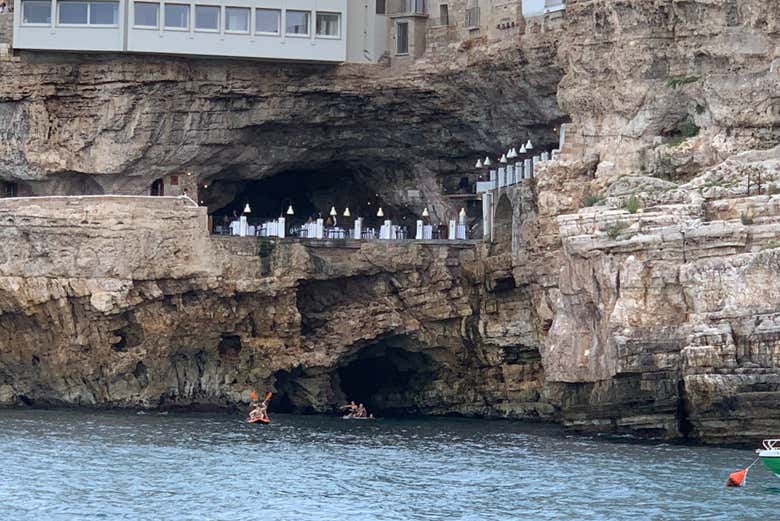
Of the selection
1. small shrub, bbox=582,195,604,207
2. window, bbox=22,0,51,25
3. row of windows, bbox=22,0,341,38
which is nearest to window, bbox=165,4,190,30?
row of windows, bbox=22,0,341,38

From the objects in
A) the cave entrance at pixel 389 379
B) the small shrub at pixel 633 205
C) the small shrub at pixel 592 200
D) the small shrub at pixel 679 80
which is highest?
the small shrub at pixel 679 80

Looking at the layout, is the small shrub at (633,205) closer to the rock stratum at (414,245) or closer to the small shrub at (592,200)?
the rock stratum at (414,245)

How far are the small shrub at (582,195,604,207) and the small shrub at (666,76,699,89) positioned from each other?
4.51 meters

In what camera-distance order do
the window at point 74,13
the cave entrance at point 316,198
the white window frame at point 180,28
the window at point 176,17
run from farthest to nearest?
the cave entrance at point 316,198, the window at point 74,13, the window at point 176,17, the white window frame at point 180,28

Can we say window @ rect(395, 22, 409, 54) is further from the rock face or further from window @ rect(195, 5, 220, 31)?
the rock face

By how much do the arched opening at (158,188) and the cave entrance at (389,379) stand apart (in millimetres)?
9439

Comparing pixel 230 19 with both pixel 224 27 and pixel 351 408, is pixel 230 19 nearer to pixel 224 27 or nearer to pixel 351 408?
pixel 224 27

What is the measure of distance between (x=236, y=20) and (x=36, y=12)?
7.17 metres

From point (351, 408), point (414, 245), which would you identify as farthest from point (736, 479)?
point (414, 245)

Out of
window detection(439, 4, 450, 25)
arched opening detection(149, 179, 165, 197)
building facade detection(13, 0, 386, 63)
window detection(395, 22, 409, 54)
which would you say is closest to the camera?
building facade detection(13, 0, 386, 63)

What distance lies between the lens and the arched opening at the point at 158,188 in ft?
287

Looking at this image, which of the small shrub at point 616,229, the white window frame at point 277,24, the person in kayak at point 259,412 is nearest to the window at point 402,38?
the white window frame at point 277,24

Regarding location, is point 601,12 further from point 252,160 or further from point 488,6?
point 252,160

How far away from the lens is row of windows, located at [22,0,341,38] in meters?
82.7
